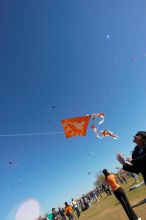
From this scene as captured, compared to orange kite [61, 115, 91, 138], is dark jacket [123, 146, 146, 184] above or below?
below

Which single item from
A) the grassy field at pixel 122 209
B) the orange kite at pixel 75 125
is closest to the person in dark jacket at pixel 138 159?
the grassy field at pixel 122 209

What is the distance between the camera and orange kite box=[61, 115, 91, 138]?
520 inches

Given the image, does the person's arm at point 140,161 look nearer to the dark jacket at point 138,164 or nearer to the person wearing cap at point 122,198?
the dark jacket at point 138,164

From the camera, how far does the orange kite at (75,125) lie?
13219mm

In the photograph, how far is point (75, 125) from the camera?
43.7 feet

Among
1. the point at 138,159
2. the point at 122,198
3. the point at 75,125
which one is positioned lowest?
the point at 122,198

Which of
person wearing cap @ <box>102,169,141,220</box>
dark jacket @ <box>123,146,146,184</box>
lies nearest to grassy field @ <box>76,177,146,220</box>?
person wearing cap @ <box>102,169,141,220</box>

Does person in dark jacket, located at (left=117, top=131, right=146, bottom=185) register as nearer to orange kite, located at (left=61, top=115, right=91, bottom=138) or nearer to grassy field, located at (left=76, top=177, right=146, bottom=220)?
grassy field, located at (left=76, top=177, right=146, bottom=220)

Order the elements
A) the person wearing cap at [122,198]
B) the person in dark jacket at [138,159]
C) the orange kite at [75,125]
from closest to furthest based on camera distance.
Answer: the person in dark jacket at [138,159] < the person wearing cap at [122,198] < the orange kite at [75,125]

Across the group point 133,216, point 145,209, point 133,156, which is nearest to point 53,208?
point 145,209

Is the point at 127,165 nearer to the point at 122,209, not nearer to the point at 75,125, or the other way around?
the point at 75,125

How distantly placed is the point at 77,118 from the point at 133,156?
7035 mm

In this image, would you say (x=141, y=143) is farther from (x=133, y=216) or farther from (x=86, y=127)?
(x=86, y=127)

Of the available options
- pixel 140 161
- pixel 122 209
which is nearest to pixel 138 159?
pixel 140 161
